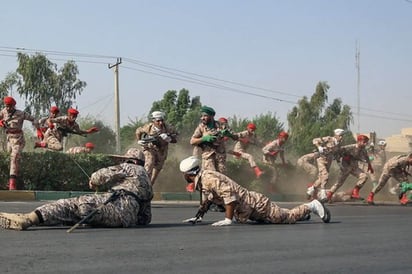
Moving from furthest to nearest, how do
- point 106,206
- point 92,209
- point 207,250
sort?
point 106,206 → point 92,209 → point 207,250

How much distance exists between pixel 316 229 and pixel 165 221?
2.37m

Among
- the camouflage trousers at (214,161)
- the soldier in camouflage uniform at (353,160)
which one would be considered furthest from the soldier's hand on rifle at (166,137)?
the soldier in camouflage uniform at (353,160)

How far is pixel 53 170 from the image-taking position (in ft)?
52.7

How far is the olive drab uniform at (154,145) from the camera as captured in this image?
14688 millimetres

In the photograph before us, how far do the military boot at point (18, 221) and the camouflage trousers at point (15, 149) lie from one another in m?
6.88

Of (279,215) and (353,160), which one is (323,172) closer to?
(353,160)

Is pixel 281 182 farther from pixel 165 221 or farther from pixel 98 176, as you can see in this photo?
pixel 98 176

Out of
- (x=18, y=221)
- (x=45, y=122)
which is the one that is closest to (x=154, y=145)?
(x=45, y=122)

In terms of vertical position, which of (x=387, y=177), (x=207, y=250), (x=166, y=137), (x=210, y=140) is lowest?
(x=207, y=250)

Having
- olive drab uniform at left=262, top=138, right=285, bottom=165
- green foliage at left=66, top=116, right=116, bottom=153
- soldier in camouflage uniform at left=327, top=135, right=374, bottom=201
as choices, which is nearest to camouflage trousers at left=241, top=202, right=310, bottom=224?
soldier in camouflage uniform at left=327, top=135, right=374, bottom=201

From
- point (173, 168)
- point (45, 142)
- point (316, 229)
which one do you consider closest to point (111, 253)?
point (316, 229)

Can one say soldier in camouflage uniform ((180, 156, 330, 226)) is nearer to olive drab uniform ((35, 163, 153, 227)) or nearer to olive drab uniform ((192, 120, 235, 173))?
olive drab uniform ((35, 163, 153, 227))

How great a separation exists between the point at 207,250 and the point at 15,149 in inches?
352

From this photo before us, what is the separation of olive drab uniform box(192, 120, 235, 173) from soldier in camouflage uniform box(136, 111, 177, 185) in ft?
2.66
